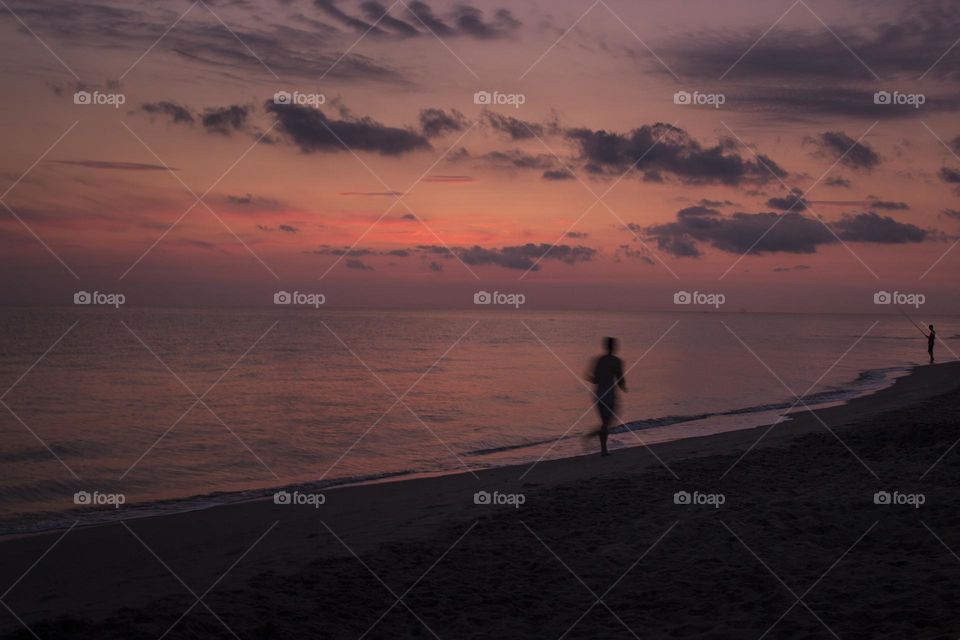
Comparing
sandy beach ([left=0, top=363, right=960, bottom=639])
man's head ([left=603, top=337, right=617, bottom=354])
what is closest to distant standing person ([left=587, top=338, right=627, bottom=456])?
man's head ([left=603, top=337, right=617, bottom=354])

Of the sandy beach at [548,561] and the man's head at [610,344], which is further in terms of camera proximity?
the man's head at [610,344]

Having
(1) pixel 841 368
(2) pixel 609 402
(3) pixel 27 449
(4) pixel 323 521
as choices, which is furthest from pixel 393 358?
(4) pixel 323 521

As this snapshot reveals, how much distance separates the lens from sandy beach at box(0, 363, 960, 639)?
20.4ft

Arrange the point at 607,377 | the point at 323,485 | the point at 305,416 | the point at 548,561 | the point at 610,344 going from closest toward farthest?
the point at 548,561, the point at 323,485, the point at 607,377, the point at 610,344, the point at 305,416

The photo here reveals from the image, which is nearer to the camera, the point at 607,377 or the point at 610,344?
the point at 607,377

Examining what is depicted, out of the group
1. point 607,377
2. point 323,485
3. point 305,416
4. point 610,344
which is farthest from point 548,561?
point 305,416

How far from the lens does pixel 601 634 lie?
19.8 feet

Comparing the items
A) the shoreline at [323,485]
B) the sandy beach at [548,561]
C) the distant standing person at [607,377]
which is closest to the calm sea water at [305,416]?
the shoreline at [323,485]

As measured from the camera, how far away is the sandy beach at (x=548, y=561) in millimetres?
6215

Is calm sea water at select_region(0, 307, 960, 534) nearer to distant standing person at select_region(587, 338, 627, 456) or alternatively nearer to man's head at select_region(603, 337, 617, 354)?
distant standing person at select_region(587, 338, 627, 456)

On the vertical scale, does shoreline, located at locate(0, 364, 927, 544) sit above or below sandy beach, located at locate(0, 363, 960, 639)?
above

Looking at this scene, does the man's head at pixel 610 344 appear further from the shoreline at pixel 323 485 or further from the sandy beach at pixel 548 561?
the sandy beach at pixel 548 561

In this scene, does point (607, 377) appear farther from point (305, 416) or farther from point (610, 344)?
point (305, 416)

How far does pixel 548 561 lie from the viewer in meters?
7.95
